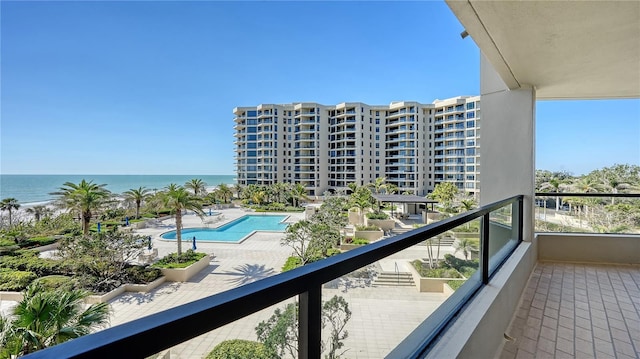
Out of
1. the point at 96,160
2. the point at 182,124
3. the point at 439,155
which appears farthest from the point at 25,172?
the point at 439,155

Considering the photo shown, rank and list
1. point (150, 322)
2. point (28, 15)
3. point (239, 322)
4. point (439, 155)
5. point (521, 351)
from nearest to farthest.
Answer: point (150, 322), point (239, 322), point (521, 351), point (28, 15), point (439, 155)

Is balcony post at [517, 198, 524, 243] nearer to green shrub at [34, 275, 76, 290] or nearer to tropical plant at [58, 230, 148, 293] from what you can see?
tropical plant at [58, 230, 148, 293]

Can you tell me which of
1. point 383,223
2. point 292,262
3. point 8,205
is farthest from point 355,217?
point 8,205

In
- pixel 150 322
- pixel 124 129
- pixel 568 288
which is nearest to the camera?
pixel 150 322

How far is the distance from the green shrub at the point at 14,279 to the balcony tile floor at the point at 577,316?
44.9 feet

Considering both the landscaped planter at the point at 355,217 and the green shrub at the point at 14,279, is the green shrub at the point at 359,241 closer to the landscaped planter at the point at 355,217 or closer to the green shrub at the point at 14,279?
the landscaped planter at the point at 355,217

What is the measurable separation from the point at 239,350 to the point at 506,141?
3955 millimetres

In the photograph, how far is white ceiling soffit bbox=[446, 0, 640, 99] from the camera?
1.85 metres

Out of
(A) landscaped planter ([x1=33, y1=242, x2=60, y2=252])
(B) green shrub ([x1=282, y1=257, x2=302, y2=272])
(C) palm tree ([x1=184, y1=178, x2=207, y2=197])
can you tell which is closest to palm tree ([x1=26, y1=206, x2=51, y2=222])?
(A) landscaped planter ([x1=33, y1=242, x2=60, y2=252])

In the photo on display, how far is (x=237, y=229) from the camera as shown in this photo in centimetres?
1958

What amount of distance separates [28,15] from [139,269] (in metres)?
19.7

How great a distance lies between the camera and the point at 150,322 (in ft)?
1.41

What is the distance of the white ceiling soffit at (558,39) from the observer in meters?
1.85

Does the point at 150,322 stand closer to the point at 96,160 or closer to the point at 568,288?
the point at 568,288
